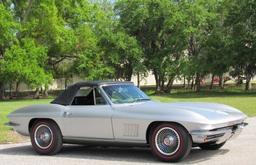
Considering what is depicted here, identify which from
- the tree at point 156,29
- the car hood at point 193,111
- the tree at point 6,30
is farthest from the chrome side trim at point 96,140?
the tree at point 156,29

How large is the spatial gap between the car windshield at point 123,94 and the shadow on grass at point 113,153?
106 cm

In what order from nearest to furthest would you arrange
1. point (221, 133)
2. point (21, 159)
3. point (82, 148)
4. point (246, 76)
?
point (221, 133), point (21, 159), point (82, 148), point (246, 76)

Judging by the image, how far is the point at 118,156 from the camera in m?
10.6

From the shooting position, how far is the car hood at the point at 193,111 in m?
9.45

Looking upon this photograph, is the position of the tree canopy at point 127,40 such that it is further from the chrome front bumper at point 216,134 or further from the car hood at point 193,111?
the chrome front bumper at point 216,134

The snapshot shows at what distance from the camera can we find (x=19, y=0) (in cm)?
4956

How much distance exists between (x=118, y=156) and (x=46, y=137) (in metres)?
1.60

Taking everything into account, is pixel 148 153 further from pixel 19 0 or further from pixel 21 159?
pixel 19 0

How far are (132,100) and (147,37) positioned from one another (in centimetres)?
4141

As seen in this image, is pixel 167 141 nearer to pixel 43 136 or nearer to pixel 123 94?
pixel 123 94

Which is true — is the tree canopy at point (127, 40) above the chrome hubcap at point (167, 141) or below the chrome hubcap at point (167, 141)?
above

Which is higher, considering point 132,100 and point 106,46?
point 106,46

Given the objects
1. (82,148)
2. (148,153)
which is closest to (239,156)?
(148,153)

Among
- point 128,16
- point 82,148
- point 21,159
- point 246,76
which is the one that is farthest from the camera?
point 128,16
